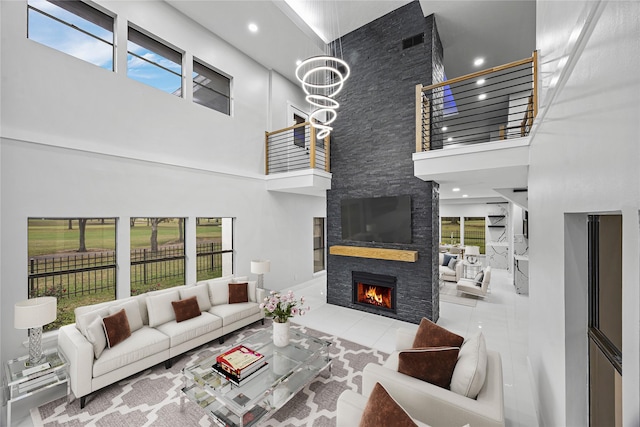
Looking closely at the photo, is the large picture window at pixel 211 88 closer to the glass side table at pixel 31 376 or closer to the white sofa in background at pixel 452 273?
the glass side table at pixel 31 376

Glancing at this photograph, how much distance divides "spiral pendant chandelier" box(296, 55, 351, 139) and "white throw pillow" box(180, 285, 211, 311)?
3232 mm

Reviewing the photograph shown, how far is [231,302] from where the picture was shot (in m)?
4.55

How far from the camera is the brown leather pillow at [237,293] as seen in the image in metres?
4.57

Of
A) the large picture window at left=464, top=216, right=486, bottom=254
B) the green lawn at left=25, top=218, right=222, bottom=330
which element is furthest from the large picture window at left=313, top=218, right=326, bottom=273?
the large picture window at left=464, top=216, right=486, bottom=254

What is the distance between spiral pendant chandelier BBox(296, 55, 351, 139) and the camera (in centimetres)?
321

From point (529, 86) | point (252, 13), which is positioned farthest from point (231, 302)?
point (529, 86)

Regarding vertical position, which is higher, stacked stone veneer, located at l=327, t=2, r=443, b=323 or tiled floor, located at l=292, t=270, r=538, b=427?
stacked stone veneer, located at l=327, t=2, r=443, b=323

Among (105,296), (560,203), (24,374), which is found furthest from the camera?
(105,296)

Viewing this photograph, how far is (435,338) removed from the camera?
8.30 feet

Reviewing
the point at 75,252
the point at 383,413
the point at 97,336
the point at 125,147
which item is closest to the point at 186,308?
the point at 97,336

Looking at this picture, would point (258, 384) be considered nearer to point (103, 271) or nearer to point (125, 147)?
point (103, 271)

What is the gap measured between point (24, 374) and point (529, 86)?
33.3 feet

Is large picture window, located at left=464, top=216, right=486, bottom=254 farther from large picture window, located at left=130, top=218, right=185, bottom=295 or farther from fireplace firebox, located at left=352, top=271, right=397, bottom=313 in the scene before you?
large picture window, located at left=130, top=218, right=185, bottom=295

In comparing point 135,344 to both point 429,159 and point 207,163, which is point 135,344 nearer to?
point 207,163
